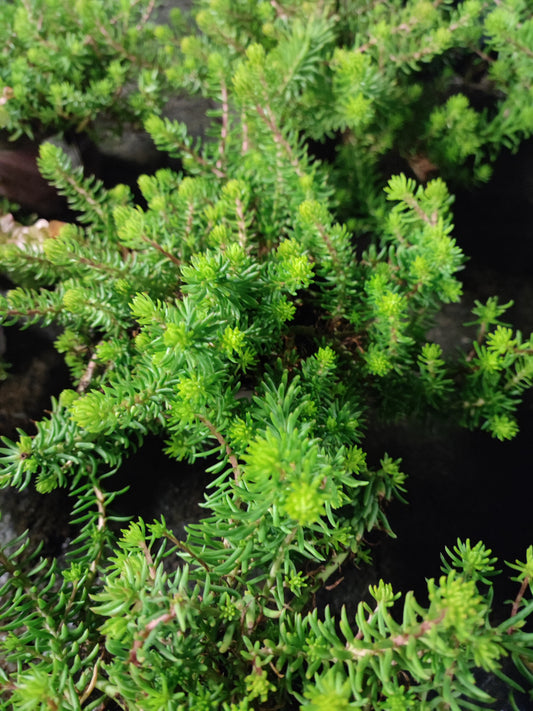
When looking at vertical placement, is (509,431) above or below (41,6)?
below

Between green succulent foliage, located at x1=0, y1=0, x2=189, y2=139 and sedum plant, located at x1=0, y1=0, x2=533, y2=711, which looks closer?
sedum plant, located at x1=0, y1=0, x2=533, y2=711

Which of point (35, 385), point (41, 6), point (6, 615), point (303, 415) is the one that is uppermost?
point (41, 6)

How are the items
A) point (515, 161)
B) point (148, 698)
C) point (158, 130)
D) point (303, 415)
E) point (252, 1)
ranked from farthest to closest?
1. point (515, 161)
2. point (252, 1)
3. point (158, 130)
4. point (303, 415)
5. point (148, 698)

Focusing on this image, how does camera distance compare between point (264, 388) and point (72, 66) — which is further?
point (72, 66)

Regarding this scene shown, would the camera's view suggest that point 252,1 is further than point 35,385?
Yes

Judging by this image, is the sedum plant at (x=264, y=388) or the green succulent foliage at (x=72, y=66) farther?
the green succulent foliage at (x=72, y=66)

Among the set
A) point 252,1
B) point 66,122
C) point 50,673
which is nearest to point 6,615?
point 50,673

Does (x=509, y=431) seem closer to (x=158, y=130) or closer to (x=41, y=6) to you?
(x=158, y=130)

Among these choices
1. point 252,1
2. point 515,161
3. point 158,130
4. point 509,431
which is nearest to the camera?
point 509,431
